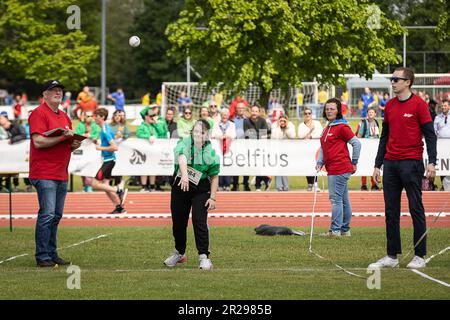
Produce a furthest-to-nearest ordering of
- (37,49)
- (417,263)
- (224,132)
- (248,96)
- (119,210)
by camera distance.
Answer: (37,49)
(248,96)
(224,132)
(119,210)
(417,263)

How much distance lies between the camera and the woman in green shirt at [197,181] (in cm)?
1182

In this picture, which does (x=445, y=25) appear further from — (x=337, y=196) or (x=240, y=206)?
(x=337, y=196)

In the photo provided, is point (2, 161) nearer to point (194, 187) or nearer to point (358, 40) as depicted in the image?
point (358, 40)

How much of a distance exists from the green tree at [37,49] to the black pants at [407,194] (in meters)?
43.7

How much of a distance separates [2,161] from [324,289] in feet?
57.8

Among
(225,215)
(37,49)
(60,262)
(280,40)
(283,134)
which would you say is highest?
(37,49)

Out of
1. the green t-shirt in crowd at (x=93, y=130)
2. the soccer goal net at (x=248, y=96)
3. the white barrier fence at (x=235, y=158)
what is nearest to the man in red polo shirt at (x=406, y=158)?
the white barrier fence at (x=235, y=158)

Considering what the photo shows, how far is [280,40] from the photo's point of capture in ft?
96.6

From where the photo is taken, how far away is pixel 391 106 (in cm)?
1173

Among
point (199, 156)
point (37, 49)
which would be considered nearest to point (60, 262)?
point (199, 156)

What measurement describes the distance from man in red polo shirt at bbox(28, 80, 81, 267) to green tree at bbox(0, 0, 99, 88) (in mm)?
41945

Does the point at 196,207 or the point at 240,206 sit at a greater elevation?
the point at 196,207

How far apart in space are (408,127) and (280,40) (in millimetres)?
18175

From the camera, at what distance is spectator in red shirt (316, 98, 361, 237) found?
50.9 feet
